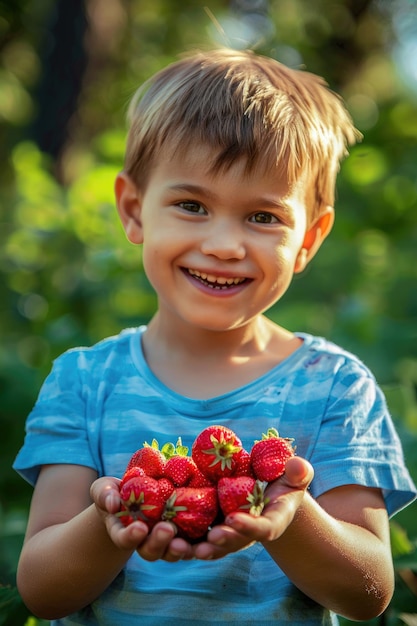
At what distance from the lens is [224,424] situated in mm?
2111

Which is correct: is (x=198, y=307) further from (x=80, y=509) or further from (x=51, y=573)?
(x=51, y=573)

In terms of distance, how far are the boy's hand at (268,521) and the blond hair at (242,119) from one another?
2.43ft

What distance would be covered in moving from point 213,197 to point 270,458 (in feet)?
2.13

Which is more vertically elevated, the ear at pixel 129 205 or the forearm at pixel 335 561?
the ear at pixel 129 205

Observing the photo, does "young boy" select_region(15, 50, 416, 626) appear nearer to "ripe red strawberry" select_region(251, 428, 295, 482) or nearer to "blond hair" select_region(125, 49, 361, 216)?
"blond hair" select_region(125, 49, 361, 216)

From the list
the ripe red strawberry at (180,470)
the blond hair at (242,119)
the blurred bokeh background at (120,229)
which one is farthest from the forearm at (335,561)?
the blond hair at (242,119)

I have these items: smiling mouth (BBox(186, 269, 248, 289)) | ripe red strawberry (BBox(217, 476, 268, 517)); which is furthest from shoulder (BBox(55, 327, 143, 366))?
ripe red strawberry (BBox(217, 476, 268, 517))

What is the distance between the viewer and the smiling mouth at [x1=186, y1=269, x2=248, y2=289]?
2.10 metres

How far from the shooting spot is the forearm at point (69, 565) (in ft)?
5.98

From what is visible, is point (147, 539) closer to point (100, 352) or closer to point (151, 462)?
point (151, 462)

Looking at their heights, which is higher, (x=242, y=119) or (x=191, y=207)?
(x=242, y=119)

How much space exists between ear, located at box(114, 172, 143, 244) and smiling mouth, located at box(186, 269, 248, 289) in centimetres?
26

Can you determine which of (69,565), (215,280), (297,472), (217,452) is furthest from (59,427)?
(297,472)

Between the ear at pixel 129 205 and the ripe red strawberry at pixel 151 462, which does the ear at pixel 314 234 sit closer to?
the ear at pixel 129 205
